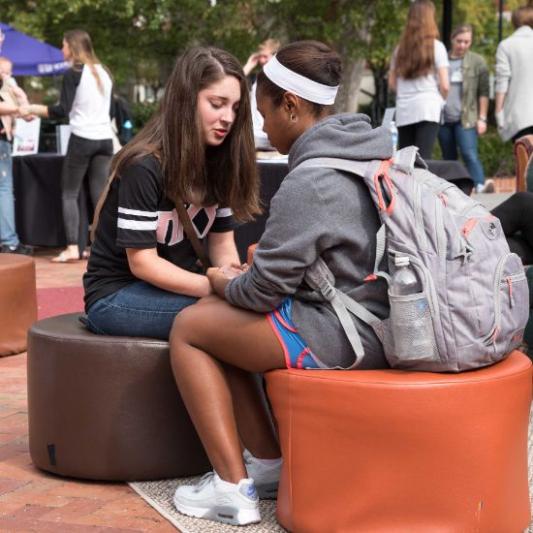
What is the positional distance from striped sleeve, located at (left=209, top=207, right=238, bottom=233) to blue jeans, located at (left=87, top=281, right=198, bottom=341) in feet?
1.38

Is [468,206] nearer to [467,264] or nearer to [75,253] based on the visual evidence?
[467,264]

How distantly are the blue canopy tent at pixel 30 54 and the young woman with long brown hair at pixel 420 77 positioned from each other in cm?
1016

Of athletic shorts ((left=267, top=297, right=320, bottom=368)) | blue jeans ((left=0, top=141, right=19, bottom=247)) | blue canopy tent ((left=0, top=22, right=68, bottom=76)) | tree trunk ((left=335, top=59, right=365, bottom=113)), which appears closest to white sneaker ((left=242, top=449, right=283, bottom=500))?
athletic shorts ((left=267, top=297, right=320, bottom=368))

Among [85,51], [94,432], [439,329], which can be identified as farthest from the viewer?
[85,51]

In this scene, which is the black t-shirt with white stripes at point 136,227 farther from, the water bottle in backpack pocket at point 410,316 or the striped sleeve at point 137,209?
the water bottle in backpack pocket at point 410,316

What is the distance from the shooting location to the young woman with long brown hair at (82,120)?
31.2 feet

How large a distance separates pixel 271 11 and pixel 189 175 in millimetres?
19806

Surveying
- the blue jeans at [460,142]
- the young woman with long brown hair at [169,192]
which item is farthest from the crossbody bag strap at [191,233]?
the blue jeans at [460,142]

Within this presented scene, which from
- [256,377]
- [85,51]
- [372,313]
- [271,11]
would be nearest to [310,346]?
[372,313]

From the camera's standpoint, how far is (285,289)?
10.8ft

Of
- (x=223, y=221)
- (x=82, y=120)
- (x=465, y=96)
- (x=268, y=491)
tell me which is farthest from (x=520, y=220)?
(x=465, y=96)

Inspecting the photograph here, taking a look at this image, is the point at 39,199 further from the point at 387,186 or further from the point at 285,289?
the point at 387,186

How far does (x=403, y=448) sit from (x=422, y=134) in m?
6.51

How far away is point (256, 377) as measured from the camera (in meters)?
3.71
